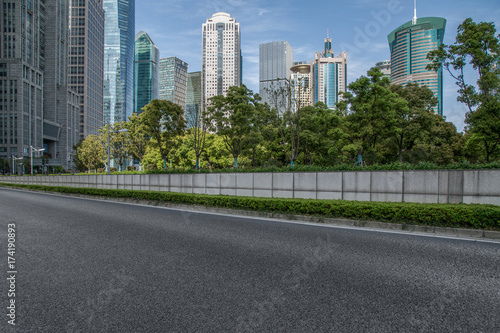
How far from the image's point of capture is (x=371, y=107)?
26000 millimetres

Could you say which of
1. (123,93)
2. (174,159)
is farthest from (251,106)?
(123,93)

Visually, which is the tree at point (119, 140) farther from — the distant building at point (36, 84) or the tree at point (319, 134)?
the distant building at point (36, 84)

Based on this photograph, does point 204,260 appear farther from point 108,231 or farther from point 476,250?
point 476,250

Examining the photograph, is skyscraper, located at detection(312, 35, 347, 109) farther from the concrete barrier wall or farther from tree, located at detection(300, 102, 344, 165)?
the concrete barrier wall

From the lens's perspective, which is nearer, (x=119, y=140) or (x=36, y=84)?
(x=119, y=140)

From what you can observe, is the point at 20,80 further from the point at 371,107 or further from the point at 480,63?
the point at 480,63

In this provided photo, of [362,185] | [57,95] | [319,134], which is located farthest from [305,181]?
[57,95]

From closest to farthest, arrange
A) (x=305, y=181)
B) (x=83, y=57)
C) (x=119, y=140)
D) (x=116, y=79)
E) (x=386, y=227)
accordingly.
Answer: (x=386, y=227) < (x=305, y=181) < (x=119, y=140) < (x=83, y=57) < (x=116, y=79)

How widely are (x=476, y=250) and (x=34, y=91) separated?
125842 millimetres

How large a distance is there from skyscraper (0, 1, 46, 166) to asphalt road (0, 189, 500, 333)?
111 metres

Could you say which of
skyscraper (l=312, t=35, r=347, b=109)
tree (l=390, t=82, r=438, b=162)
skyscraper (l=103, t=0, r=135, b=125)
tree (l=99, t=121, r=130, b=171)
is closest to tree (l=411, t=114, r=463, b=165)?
tree (l=390, t=82, r=438, b=162)

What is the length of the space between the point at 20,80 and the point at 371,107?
108 metres

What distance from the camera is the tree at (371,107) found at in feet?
84.0

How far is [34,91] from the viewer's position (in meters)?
102
